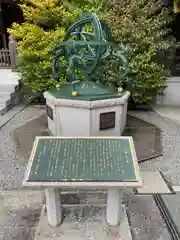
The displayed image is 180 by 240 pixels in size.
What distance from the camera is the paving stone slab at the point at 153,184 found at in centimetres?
396

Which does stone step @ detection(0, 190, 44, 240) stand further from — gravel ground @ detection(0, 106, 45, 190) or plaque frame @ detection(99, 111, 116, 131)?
plaque frame @ detection(99, 111, 116, 131)

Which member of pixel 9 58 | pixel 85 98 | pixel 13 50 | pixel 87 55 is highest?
pixel 13 50

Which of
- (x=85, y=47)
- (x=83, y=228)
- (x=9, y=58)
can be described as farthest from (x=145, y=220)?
(x=9, y=58)

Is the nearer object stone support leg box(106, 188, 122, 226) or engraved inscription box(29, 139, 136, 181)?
engraved inscription box(29, 139, 136, 181)

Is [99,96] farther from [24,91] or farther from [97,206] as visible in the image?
[24,91]

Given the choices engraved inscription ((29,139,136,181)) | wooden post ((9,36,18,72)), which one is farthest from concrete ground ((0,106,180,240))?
wooden post ((9,36,18,72))

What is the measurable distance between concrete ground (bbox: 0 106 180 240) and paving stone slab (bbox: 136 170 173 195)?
18 cm

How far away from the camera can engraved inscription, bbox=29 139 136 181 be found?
2633 mm

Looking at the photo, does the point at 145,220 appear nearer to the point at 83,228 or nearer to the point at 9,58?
the point at 83,228

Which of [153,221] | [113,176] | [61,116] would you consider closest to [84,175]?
[113,176]

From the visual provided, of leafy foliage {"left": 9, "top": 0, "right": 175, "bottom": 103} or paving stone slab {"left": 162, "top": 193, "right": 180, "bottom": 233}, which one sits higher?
leafy foliage {"left": 9, "top": 0, "right": 175, "bottom": 103}

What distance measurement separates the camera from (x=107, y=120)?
18.0 ft

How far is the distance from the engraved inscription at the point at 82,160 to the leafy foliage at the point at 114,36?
4257 mm

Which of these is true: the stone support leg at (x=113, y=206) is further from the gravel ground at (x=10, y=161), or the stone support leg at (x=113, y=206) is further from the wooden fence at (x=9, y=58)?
the wooden fence at (x=9, y=58)
